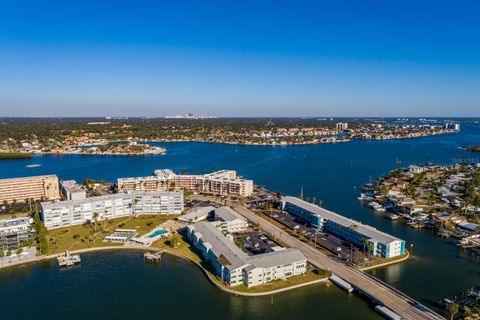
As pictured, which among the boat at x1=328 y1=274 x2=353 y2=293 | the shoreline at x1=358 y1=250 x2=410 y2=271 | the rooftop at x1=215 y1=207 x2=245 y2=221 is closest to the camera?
the boat at x1=328 y1=274 x2=353 y2=293

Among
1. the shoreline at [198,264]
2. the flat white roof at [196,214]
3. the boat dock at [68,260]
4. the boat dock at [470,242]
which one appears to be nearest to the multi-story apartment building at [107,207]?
the flat white roof at [196,214]

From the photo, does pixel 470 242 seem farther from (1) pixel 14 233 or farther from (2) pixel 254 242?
(1) pixel 14 233

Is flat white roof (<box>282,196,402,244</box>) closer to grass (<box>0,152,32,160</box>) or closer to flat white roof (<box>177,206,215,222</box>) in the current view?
flat white roof (<box>177,206,215,222</box>)

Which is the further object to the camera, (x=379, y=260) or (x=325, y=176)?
(x=325, y=176)

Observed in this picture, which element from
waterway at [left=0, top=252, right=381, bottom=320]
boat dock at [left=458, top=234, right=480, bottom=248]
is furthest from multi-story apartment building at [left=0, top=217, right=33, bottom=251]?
boat dock at [left=458, top=234, right=480, bottom=248]

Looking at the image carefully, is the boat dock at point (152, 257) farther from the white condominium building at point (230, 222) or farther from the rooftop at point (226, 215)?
the rooftop at point (226, 215)

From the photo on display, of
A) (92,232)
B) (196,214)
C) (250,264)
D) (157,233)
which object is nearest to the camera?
(250,264)

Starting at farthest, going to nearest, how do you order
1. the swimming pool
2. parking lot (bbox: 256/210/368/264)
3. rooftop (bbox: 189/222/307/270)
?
1. the swimming pool
2. parking lot (bbox: 256/210/368/264)
3. rooftop (bbox: 189/222/307/270)

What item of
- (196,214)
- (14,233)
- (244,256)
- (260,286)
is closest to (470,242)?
(260,286)
